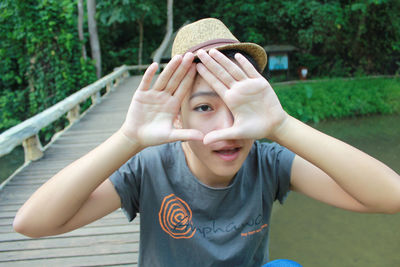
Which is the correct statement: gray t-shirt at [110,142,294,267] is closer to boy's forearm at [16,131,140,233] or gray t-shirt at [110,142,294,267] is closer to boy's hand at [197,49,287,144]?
boy's forearm at [16,131,140,233]

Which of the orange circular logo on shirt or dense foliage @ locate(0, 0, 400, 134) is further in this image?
dense foliage @ locate(0, 0, 400, 134)

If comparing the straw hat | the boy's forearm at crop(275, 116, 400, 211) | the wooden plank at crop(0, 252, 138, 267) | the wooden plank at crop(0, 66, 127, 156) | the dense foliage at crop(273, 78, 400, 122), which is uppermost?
the straw hat

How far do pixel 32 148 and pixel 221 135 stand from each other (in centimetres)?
372

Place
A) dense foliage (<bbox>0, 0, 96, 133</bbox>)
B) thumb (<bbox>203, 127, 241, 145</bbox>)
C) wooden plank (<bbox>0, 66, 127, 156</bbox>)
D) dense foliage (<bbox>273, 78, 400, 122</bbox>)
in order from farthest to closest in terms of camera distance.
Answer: dense foliage (<bbox>273, 78, 400, 122</bbox>), dense foliage (<bbox>0, 0, 96, 133</bbox>), wooden plank (<bbox>0, 66, 127, 156</bbox>), thumb (<bbox>203, 127, 241, 145</bbox>)

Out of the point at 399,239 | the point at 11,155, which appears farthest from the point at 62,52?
the point at 399,239

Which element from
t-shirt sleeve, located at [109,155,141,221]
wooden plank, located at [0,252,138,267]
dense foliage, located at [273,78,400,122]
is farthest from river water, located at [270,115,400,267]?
dense foliage, located at [273,78,400,122]

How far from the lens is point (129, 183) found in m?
1.21

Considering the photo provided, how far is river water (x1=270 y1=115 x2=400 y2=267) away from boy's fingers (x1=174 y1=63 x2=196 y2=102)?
10.2 ft

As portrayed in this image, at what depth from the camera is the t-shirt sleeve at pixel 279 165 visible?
1297mm

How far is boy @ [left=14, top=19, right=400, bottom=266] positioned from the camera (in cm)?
105

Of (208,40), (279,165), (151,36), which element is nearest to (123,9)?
(151,36)

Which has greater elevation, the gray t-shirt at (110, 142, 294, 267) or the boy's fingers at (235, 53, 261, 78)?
the boy's fingers at (235, 53, 261, 78)

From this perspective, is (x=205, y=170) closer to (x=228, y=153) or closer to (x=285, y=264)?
(x=228, y=153)

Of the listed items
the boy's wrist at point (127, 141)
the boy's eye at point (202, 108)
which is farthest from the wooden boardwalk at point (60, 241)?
the boy's eye at point (202, 108)
